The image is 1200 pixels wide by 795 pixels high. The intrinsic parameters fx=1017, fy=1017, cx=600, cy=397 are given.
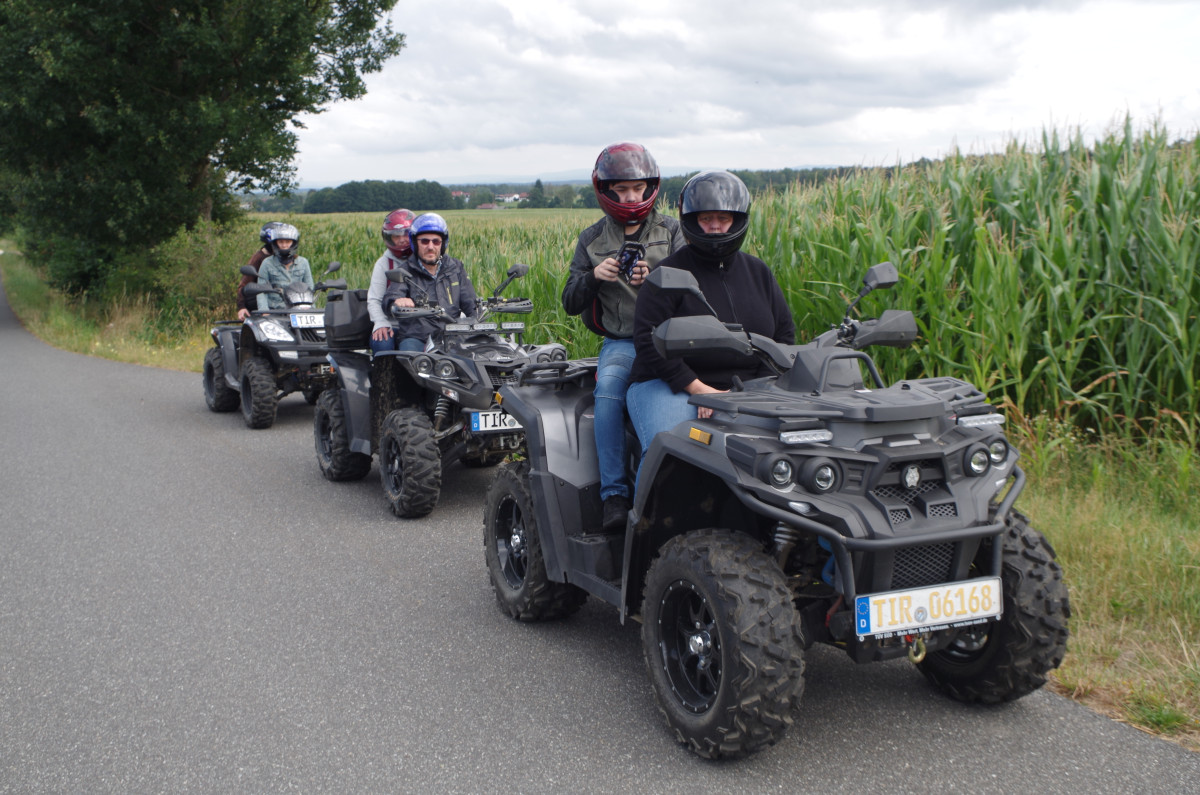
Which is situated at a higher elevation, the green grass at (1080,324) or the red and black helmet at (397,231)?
the red and black helmet at (397,231)

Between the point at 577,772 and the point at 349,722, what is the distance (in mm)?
980

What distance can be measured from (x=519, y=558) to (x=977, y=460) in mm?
2475

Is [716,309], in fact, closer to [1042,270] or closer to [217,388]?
[1042,270]

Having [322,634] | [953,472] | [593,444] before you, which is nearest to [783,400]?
[953,472]

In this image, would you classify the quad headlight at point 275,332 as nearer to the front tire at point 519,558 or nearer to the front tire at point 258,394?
the front tire at point 258,394

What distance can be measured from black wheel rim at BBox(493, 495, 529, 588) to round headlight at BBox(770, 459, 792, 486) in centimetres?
207

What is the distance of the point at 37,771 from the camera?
356 centimetres

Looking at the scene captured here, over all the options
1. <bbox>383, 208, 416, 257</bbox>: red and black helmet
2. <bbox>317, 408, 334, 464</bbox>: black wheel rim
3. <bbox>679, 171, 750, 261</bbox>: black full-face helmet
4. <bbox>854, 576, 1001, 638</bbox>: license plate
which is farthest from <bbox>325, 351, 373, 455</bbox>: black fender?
<bbox>854, 576, 1001, 638</bbox>: license plate

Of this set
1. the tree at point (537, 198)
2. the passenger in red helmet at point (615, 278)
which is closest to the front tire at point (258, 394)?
the passenger in red helmet at point (615, 278)

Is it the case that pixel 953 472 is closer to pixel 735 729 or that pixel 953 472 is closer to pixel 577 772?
pixel 735 729

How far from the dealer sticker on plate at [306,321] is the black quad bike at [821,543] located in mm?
7815

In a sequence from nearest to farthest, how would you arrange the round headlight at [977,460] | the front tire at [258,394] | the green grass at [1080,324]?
the round headlight at [977,460], the green grass at [1080,324], the front tire at [258,394]

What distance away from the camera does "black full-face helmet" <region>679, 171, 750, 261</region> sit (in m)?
4.09

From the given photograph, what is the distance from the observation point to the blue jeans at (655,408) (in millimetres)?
3990
